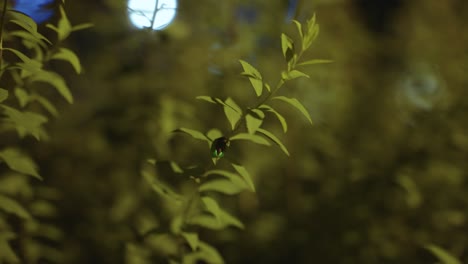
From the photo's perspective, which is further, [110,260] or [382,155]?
[382,155]

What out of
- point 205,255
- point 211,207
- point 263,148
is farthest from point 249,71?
point 263,148

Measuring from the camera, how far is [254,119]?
32.7 inches

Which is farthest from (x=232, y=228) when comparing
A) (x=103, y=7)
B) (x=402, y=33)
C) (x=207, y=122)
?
(x=402, y=33)

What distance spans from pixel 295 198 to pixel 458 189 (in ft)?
2.06

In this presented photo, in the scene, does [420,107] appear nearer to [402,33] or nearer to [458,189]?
[458,189]

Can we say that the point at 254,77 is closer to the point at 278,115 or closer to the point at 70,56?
the point at 278,115

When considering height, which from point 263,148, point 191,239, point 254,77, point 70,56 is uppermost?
point 263,148

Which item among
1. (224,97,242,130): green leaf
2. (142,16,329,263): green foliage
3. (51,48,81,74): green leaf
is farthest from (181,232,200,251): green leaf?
(51,48,81,74): green leaf

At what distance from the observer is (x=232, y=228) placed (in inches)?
76.4

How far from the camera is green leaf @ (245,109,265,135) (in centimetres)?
81

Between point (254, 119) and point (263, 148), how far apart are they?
4.26 ft

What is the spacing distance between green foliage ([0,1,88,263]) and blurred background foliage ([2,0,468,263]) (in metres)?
0.27

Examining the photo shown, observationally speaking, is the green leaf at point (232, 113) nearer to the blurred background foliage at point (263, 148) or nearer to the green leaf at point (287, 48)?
the green leaf at point (287, 48)

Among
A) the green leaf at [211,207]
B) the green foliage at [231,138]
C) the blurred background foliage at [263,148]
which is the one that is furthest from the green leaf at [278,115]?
the blurred background foliage at [263,148]
